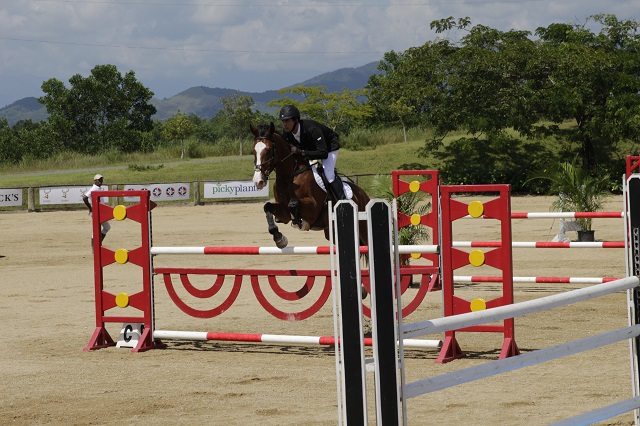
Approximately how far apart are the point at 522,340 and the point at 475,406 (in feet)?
8.22

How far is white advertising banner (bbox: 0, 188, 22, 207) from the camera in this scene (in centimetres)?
2934

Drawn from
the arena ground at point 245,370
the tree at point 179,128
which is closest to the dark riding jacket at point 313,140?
the arena ground at point 245,370

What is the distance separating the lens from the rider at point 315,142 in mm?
9695

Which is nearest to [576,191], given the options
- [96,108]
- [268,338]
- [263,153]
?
[263,153]

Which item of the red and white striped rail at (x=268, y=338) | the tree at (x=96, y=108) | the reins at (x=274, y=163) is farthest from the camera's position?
the tree at (x=96, y=108)

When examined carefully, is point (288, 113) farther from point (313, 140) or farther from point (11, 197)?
point (11, 197)

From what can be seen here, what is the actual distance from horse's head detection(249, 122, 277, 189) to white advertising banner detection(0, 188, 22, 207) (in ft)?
71.4

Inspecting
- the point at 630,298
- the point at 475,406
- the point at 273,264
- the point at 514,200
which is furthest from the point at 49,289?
the point at 514,200

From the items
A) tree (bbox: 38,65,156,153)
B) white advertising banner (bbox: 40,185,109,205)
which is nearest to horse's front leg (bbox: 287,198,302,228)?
white advertising banner (bbox: 40,185,109,205)

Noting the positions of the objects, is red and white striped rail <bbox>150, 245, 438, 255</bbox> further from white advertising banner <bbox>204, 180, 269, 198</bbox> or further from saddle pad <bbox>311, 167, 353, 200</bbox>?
white advertising banner <bbox>204, 180, 269, 198</bbox>

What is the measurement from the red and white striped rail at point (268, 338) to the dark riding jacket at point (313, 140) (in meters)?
2.50

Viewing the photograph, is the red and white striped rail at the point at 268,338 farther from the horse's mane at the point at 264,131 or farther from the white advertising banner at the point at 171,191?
the white advertising banner at the point at 171,191

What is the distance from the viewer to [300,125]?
32.3 feet

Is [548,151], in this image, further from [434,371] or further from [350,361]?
[350,361]
